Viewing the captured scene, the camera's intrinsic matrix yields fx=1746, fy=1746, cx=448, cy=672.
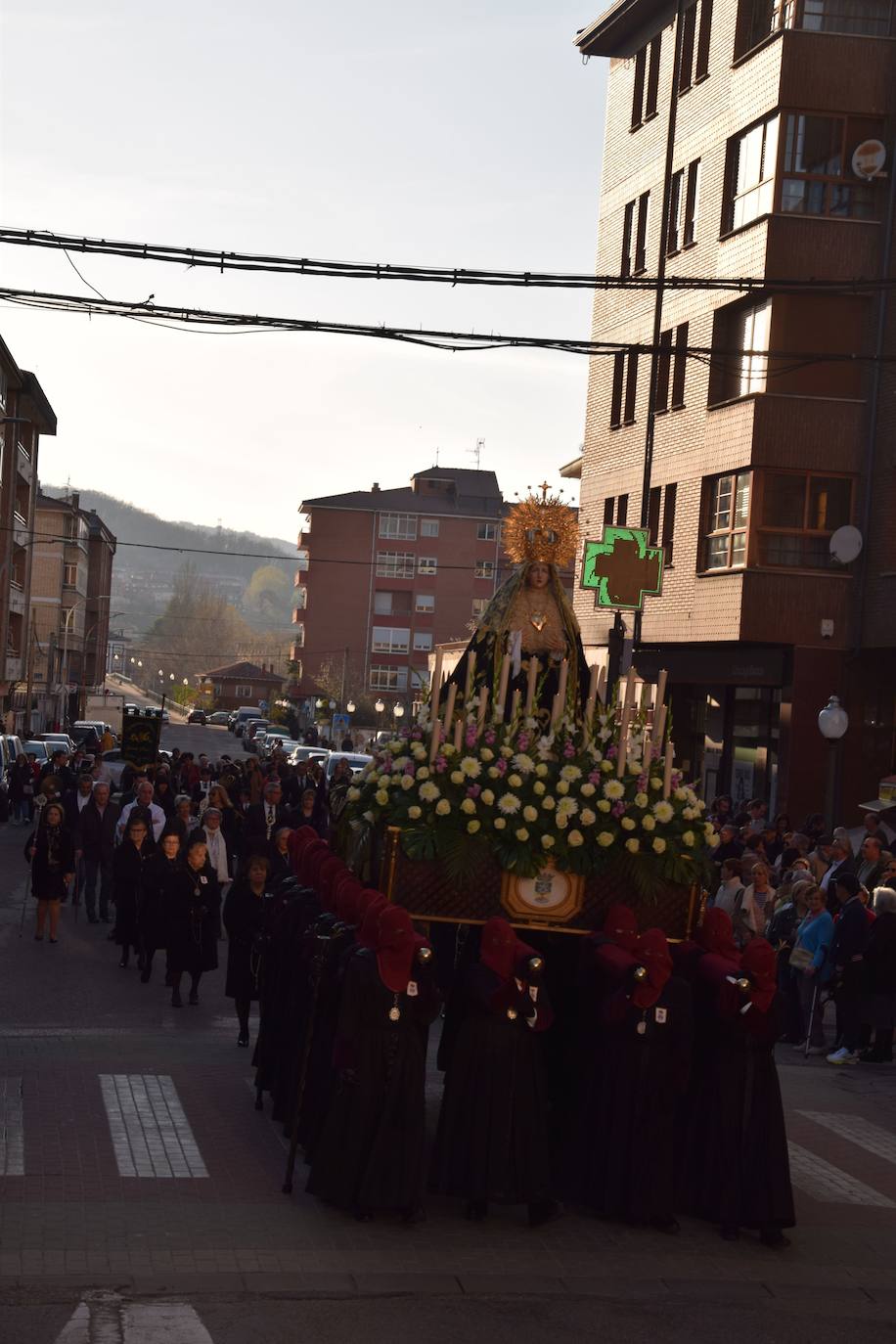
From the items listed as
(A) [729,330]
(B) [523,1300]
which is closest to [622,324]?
(A) [729,330]

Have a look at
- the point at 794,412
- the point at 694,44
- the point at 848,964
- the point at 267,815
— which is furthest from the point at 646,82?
the point at 848,964

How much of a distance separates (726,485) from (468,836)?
70.6ft

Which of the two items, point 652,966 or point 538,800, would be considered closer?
point 652,966

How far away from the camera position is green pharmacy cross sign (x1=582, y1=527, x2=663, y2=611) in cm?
2544

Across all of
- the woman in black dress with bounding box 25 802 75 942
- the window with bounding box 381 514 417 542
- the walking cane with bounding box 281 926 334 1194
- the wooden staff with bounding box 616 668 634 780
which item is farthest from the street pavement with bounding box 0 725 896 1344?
the window with bounding box 381 514 417 542

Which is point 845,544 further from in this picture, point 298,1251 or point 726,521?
point 298,1251

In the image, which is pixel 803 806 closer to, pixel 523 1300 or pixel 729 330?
pixel 729 330

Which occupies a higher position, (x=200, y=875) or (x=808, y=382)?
(x=808, y=382)

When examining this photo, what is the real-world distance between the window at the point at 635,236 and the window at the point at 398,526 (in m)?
79.5

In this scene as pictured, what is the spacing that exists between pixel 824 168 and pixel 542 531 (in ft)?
65.6

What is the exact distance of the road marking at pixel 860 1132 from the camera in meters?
12.6

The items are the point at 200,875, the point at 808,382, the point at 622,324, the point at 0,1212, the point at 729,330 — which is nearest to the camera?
the point at 0,1212

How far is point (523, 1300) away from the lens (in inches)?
336

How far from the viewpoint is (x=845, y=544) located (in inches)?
1113
